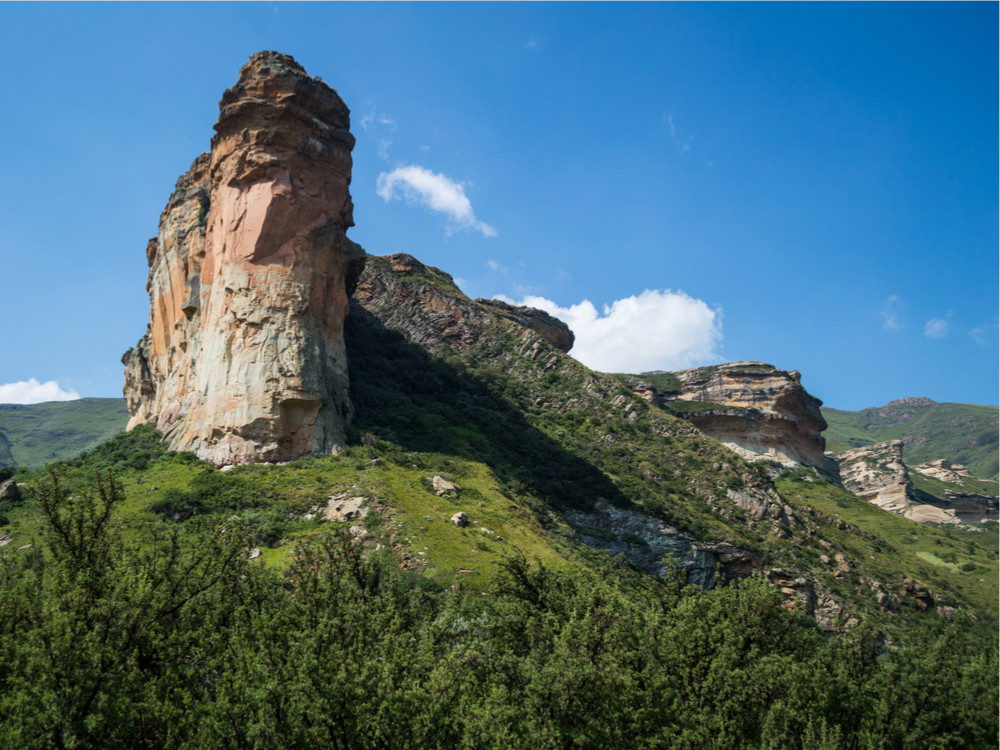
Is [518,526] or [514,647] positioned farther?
[518,526]

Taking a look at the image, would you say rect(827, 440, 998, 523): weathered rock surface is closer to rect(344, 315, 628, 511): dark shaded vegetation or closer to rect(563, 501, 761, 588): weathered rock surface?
rect(344, 315, 628, 511): dark shaded vegetation

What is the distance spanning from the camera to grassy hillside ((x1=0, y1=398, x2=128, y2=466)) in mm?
126688

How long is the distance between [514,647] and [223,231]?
39.0 metres

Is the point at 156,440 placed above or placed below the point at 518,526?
above

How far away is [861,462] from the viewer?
118m

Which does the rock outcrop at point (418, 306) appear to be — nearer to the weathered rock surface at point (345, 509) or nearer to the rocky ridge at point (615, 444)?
the rocky ridge at point (615, 444)

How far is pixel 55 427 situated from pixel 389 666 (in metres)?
169

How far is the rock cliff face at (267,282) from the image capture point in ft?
134

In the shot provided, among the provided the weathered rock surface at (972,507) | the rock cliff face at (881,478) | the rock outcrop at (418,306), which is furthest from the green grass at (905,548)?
the rock outcrop at (418,306)

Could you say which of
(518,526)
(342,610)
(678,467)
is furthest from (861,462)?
(342,610)

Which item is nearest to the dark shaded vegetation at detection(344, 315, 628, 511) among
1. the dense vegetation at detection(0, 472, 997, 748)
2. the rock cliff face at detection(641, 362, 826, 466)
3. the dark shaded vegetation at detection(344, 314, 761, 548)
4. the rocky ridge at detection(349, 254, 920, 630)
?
the dark shaded vegetation at detection(344, 314, 761, 548)

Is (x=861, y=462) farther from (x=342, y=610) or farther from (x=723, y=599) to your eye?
(x=342, y=610)

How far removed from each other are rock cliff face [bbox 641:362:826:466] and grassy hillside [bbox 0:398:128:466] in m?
111

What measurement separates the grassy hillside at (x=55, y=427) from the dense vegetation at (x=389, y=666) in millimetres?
120249
